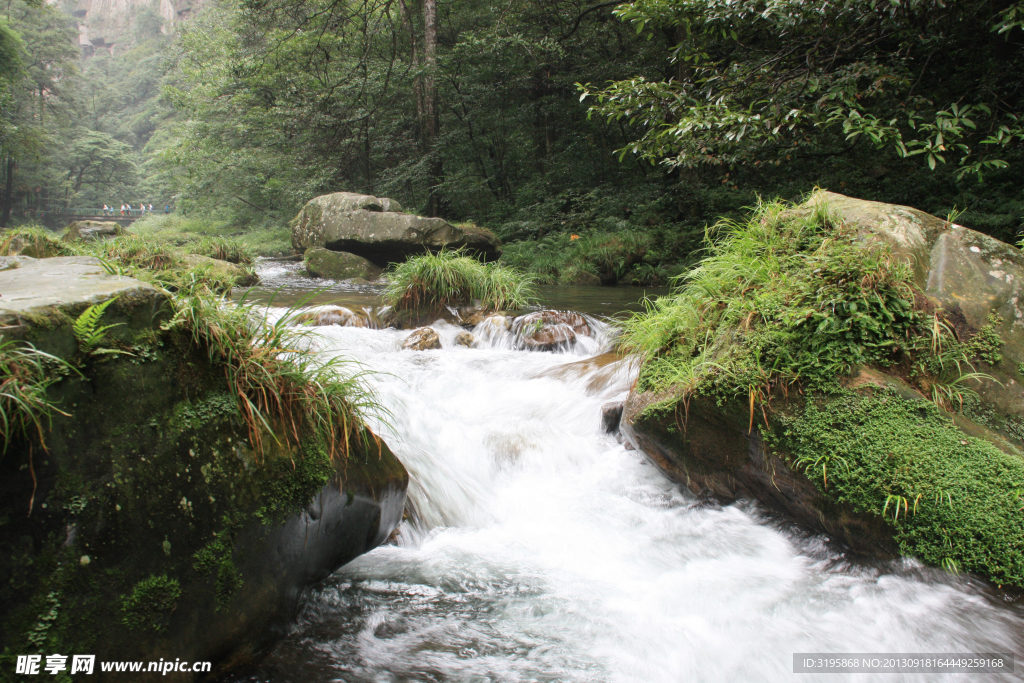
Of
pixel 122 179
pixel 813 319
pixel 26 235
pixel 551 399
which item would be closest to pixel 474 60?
pixel 26 235

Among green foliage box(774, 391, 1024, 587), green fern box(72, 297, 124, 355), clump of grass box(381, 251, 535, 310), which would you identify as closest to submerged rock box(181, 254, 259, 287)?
clump of grass box(381, 251, 535, 310)

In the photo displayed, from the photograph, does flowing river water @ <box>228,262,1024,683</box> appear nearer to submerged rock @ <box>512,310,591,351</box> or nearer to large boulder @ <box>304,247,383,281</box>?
submerged rock @ <box>512,310,591,351</box>

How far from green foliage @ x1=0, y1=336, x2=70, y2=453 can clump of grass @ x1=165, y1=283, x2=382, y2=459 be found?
52cm

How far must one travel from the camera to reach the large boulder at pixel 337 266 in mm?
12352

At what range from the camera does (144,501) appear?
2.17 m

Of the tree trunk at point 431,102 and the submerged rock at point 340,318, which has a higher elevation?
the tree trunk at point 431,102

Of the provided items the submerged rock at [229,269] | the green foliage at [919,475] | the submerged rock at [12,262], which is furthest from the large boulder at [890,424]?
the submerged rock at [229,269]

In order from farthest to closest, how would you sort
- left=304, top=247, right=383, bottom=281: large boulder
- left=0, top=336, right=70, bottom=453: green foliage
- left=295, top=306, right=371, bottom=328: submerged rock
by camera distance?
left=304, top=247, right=383, bottom=281: large boulder, left=295, top=306, right=371, bottom=328: submerged rock, left=0, top=336, right=70, bottom=453: green foliage

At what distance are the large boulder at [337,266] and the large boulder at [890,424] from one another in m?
9.42

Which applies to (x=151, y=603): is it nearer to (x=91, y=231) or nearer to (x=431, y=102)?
(x=91, y=231)

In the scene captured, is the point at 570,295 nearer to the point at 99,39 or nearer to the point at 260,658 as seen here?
the point at 260,658

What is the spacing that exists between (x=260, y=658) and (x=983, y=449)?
3818mm

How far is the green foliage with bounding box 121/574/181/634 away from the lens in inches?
81.1

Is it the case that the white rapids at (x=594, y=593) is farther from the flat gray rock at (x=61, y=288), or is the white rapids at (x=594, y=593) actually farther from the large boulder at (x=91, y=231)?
the large boulder at (x=91, y=231)
